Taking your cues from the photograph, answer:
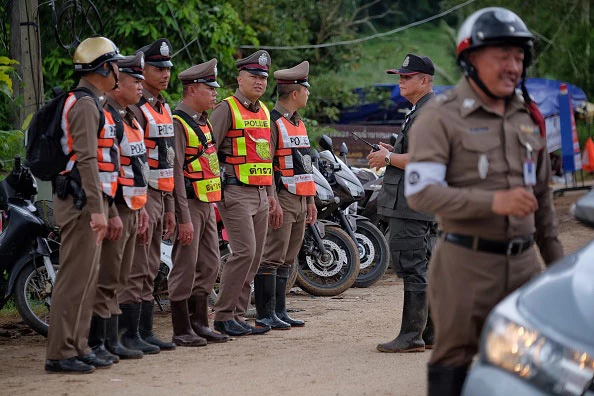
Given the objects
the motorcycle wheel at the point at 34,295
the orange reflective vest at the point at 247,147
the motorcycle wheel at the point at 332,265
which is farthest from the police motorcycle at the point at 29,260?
the motorcycle wheel at the point at 332,265

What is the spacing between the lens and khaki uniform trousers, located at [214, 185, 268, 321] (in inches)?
384

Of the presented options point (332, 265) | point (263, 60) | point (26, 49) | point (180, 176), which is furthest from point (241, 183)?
point (26, 49)

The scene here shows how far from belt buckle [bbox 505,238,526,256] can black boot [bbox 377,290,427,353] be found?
11.5 feet

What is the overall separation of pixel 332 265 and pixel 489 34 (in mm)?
7319

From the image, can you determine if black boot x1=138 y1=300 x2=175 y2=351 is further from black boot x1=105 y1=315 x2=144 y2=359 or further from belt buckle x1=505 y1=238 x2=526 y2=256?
belt buckle x1=505 y1=238 x2=526 y2=256

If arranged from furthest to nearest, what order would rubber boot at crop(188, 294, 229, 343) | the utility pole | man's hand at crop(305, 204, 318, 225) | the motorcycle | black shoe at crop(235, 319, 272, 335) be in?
the motorcycle, the utility pole, man's hand at crop(305, 204, 318, 225), black shoe at crop(235, 319, 272, 335), rubber boot at crop(188, 294, 229, 343)

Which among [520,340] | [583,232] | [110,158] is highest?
[110,158]

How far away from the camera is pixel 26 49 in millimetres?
11672

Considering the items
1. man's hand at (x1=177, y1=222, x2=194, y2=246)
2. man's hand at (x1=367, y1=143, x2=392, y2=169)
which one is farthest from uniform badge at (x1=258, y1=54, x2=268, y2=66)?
man's hand at (x1=367, y1=143, x2=392, y2=169)

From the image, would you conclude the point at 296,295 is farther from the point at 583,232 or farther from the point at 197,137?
the point at 583,232

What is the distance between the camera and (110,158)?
26.1 ft

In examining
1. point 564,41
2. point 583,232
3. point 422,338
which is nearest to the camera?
point 422,338

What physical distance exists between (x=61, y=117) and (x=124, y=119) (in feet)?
2.39

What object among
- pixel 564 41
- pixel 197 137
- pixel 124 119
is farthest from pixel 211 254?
pixel 564 41
